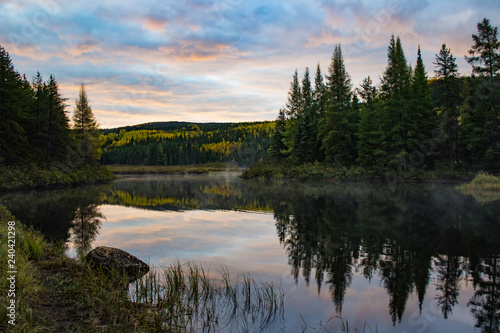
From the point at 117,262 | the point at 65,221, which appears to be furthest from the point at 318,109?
the point at 117,262

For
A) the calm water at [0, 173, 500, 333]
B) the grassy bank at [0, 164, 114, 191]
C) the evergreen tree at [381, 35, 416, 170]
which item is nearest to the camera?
the calm water at [0, 173, 500, 333]

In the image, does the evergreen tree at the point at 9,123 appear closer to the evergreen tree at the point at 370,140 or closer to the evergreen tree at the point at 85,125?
the evergreen tree at the point at 85,125

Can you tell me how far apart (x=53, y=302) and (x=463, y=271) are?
27.5ft

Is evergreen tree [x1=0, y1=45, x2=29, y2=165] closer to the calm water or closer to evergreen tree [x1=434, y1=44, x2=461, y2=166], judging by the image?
the calm water

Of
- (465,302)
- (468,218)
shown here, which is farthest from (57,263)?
(468,218)

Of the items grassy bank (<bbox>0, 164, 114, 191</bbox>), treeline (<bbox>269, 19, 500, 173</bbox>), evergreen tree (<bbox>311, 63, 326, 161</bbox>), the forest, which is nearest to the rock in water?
grassy bank (<bbox>0, 164, 114, 191</bbox>)

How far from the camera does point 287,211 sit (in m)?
16.9

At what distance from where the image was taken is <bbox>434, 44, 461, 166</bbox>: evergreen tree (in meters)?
36.4

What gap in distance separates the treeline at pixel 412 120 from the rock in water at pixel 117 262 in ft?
117

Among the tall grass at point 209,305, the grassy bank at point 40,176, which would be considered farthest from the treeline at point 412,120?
the tall grass at point 209,305

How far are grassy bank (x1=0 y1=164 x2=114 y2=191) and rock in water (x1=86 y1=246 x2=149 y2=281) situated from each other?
94.8ft

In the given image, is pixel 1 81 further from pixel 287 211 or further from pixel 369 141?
pixel 369 141

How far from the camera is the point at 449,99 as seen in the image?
36656mm

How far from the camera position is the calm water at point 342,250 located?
18.2 ft
